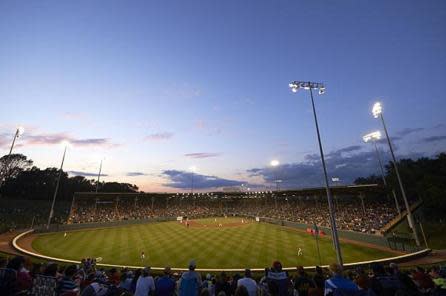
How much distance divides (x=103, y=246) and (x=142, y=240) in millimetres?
5962

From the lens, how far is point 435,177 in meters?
41.0

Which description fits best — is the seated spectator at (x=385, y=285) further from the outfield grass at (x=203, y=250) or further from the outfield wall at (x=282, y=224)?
the outfield wall at (x=282, y=224)

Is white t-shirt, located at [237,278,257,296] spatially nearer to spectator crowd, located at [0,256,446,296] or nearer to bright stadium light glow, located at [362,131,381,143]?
spectator crowd, located at [0,256,446,296]

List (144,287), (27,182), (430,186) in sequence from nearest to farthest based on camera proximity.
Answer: (144,287)
(430,186)
(27,182)

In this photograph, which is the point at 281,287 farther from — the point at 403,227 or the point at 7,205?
the point at 7,205

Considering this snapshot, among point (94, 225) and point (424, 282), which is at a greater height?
point (424, 282)

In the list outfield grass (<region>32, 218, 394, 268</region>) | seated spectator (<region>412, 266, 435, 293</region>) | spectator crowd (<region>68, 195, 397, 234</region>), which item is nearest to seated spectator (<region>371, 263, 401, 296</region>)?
seated spectator (<region>412, 266, 435, 293</region>)

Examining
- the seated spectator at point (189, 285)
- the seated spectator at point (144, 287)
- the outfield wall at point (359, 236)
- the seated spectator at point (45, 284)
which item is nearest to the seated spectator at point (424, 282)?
the seated spectator at point (189, 285)

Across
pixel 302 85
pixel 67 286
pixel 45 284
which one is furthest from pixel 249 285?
pixel 302 85

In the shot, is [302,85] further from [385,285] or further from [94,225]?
[94,225]

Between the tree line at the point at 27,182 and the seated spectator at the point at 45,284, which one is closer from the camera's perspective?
the seated spectator at the point at 45,284

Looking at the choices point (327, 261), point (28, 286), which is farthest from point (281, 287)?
point (327, 261)

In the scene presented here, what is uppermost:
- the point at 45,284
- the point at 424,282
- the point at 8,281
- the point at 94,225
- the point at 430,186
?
the point at 430,186

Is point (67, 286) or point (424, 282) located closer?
point (67, 286)
